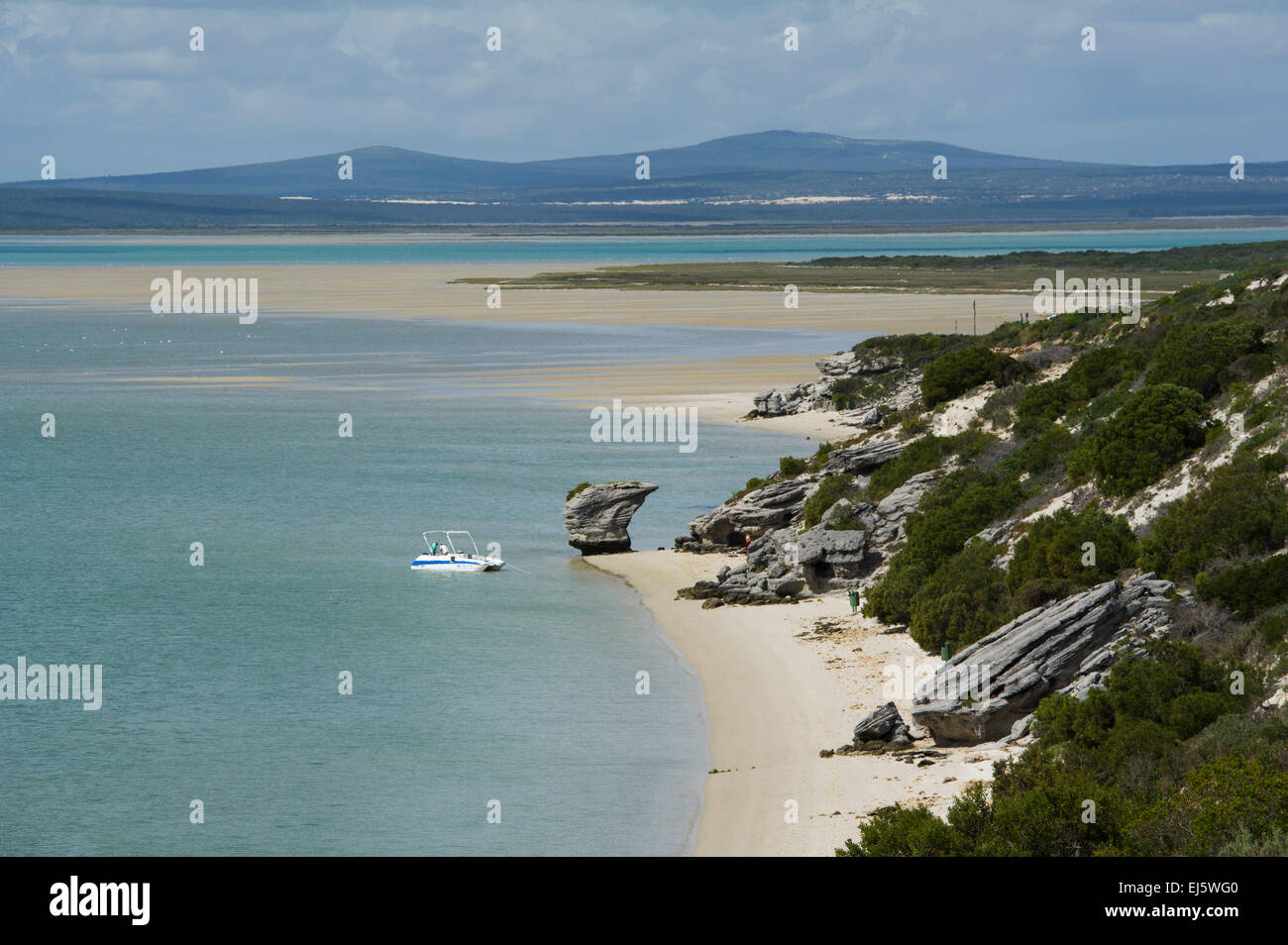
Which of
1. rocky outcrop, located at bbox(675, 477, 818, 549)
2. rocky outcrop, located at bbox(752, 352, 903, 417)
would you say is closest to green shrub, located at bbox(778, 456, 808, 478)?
rocky outcrop, located at bbox(675, 477, 818, 549)

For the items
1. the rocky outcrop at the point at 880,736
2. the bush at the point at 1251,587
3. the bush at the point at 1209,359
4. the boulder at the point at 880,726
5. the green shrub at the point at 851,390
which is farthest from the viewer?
the green shrub at the point at 851,390

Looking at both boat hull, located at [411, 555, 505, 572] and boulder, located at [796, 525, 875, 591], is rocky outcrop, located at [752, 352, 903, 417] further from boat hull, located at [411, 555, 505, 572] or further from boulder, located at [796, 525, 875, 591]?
boulder, located at [796, 525, 875, 591]

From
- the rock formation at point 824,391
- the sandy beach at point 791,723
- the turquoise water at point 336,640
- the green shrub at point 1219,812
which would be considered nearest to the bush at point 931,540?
the sandy beach at point 791,723

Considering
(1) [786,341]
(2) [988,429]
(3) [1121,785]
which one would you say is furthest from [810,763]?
(1) [786,341]

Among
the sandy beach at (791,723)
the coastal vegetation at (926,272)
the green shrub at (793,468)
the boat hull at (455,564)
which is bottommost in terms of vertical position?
the sandy beach at (791,723)

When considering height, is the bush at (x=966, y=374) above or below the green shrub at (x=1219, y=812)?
above

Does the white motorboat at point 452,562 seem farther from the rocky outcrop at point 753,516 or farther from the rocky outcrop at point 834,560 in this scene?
the rocky outcrop at point 834,560
